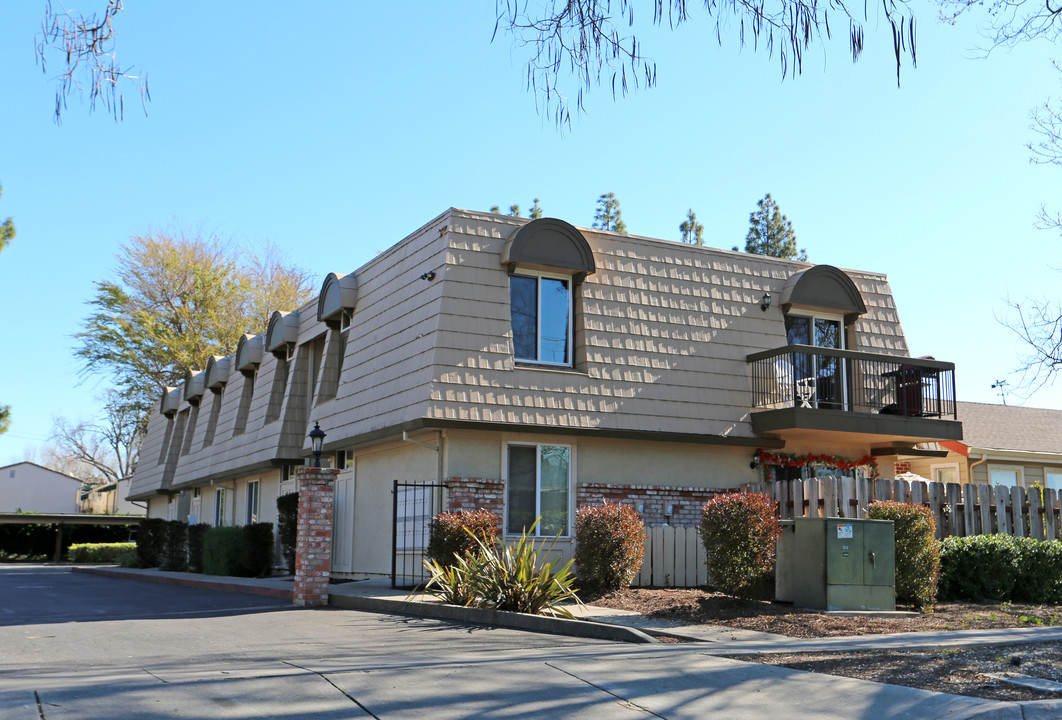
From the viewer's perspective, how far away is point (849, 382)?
64.3 ft

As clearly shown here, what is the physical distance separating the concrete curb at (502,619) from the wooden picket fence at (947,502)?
5800 millimetres

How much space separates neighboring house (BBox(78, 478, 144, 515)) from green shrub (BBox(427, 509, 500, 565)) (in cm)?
4506

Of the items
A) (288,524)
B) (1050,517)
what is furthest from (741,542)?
(288,524)

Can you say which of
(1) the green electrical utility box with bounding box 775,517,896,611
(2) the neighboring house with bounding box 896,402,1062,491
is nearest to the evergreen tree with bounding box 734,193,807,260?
(2) the neighboring house with bounding box 896,402,1062,491

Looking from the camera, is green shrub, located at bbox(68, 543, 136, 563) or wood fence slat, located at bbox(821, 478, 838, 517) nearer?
wood fence slat, located at bbox(821, 478, 838, 517)

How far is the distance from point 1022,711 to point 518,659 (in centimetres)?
400

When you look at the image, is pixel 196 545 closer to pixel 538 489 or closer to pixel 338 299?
pixel 338 299

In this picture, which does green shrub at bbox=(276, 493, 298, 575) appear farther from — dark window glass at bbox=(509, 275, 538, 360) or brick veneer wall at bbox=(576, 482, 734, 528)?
brick veneer wall at bbox=(576, 482, 734, 528)

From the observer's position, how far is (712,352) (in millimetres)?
18562

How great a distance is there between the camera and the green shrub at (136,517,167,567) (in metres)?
28.1

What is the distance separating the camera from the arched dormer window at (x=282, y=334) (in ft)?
76.4

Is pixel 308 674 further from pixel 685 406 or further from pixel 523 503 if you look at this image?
pixel 685 406

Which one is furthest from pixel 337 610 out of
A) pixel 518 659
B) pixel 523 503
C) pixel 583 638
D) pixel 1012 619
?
pixel 1012 619

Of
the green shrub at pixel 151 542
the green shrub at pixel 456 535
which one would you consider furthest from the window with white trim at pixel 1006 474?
the green shrub at pixel 151 542
